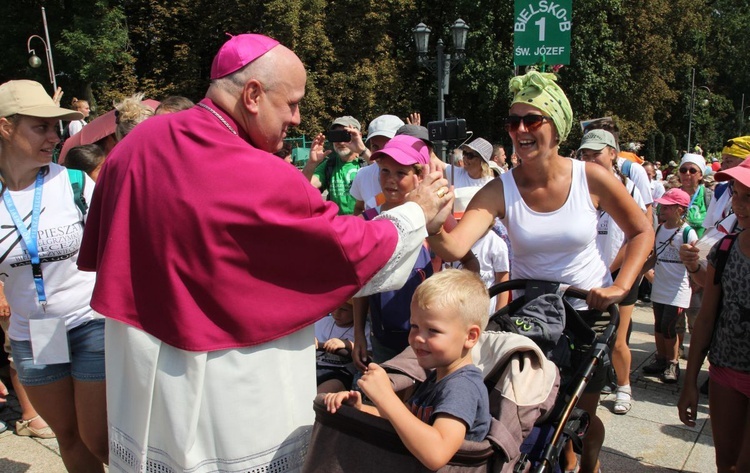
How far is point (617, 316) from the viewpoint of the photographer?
2.79 m

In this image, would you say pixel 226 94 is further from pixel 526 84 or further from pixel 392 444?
pixel 526 84

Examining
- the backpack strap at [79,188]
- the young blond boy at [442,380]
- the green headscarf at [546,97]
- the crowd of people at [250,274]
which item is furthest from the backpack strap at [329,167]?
the young blond boy at [442,380]

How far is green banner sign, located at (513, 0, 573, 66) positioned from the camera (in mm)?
7414

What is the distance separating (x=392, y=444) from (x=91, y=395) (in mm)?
1857

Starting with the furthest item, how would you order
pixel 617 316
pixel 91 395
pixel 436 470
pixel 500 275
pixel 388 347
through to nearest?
pixel 500 275, pixel 388 347, pixel 91 395, pixel 617 316, pixel 436 470

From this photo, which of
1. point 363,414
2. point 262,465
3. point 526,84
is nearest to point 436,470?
point 363,414

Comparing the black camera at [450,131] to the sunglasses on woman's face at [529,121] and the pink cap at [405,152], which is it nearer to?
the pink cap at [405,152]

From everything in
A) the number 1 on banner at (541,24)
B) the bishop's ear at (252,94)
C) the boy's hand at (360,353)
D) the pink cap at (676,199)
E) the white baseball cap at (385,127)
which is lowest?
the boy's hand at (360,353)

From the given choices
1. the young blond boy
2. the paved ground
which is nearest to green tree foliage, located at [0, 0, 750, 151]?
the paved ground

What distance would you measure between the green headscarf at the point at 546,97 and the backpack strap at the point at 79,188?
7.40 feet

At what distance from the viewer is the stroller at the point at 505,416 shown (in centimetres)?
188

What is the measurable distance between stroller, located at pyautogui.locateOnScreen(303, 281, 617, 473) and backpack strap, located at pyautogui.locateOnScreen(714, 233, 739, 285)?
0.70 metres

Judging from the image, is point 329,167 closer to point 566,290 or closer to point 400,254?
point 566,290

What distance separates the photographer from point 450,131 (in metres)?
3.96
